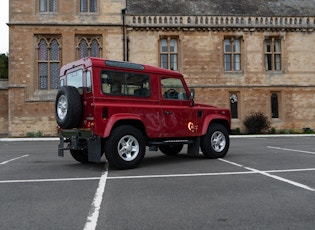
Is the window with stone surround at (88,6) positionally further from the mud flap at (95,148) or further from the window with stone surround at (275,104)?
the mud flap at (95,148)

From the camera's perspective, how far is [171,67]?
24.8 metres

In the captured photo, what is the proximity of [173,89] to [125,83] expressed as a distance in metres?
1.46

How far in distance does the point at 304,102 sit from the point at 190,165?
65.2 ft

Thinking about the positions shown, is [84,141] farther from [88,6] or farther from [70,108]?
[88,6]

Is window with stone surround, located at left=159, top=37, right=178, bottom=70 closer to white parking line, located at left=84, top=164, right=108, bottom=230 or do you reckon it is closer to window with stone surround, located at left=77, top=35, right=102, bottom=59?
window with stone surround, located at left=77, top=35, right=102, bottom=59

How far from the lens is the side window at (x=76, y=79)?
A: 7.82 m

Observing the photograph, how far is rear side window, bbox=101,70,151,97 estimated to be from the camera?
759cm

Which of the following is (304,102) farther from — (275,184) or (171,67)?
(275,184)

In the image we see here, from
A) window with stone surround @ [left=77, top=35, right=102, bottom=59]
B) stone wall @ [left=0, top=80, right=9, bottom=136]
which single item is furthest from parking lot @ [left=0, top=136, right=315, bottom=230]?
stone wall @ [left=0, top=80, right=9, bottom=136]

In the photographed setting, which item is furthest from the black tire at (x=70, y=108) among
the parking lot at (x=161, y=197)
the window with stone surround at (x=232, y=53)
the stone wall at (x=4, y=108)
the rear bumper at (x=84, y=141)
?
the window with stone surround at (x=232, y=53)

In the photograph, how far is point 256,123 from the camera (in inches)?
944

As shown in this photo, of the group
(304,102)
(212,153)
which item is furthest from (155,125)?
(304,102)

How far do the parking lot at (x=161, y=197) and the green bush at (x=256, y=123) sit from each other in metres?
16.4

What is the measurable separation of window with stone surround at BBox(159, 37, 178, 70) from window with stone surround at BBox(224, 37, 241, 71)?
12.3ft
